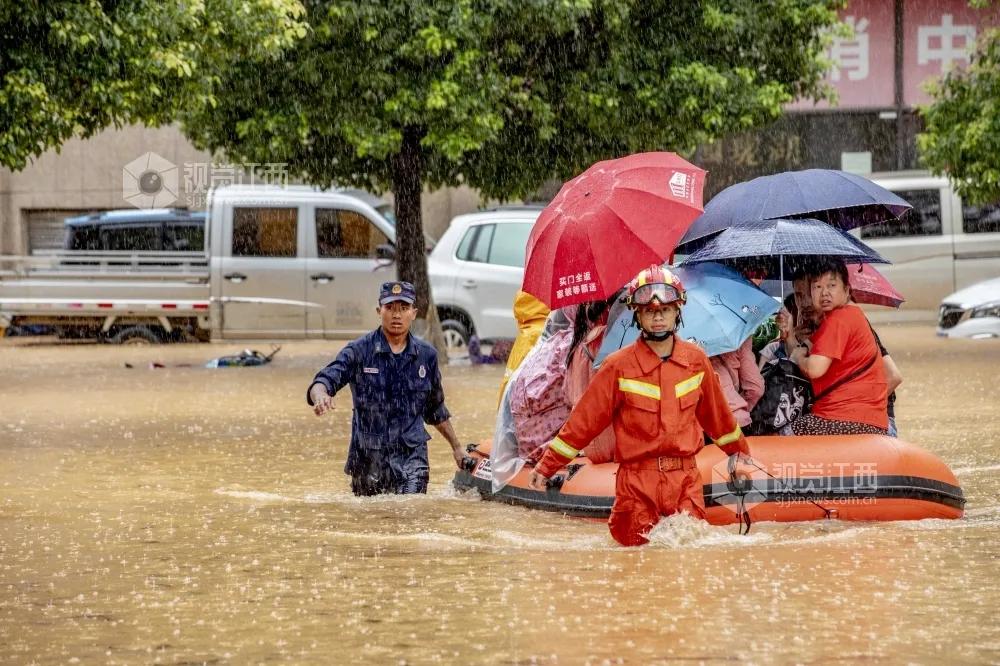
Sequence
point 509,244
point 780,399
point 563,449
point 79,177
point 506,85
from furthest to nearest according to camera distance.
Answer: point 79,177 → point 509,244 → point 506,85 → point 780,399 → point 563,449

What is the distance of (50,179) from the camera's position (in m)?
33.8

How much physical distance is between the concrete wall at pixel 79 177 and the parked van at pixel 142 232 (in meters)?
6.10

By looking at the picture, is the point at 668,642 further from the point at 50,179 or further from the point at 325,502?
the point at 50,179

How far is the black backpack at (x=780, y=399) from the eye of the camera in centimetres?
934

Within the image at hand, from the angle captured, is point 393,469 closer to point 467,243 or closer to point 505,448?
point 505,448

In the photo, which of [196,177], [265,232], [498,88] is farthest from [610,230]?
[196,177]

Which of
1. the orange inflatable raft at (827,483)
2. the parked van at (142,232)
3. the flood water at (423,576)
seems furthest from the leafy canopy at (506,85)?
the orange inflatable raft at (827,483)

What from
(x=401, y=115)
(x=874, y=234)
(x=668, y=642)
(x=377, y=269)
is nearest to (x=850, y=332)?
(x=668, y=642)

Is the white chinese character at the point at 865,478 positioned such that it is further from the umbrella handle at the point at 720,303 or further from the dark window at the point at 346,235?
the dark window at the point at 346,235

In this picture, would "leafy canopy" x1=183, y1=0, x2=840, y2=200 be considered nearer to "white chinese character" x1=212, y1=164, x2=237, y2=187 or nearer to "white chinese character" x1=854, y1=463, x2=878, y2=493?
"white chinese character" x1=212, y1=164, x2=237, y2=187

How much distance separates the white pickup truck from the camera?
23938 millimetres

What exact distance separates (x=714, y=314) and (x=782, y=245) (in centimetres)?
51

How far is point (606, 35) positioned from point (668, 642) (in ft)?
49.1

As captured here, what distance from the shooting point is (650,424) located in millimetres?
7914
